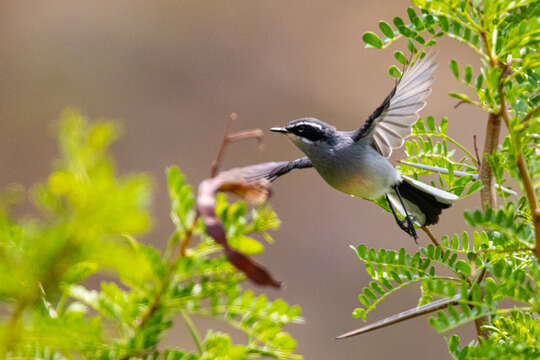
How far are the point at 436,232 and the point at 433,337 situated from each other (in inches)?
34.2

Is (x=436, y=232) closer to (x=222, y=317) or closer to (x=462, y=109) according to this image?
(x=462, y=109)

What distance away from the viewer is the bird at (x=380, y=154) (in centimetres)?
179

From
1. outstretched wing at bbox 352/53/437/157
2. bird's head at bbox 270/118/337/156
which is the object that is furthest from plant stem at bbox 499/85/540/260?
bird's head at bbox 270/118/337/156

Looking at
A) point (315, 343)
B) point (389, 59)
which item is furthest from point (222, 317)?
point (389, 59)

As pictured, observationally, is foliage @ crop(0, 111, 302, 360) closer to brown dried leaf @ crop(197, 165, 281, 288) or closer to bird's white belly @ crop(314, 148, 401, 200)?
brown dried leaf @ crop(197, 165, 281, 288)

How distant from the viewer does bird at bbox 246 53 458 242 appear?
1.79 m

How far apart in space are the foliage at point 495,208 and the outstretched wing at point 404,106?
1.78 feet

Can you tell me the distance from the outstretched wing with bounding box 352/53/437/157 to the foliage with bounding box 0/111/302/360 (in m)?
1.13

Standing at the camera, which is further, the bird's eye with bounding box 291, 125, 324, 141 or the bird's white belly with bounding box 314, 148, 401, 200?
the bird's eye with bounding box 291, 125, 324, 141

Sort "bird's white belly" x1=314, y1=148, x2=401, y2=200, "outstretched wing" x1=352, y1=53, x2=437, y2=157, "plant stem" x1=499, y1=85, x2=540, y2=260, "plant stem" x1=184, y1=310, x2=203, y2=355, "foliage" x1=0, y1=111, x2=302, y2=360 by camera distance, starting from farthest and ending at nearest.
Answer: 1. "bird's white belly" x1=314, y1=148, x2=401, y2=200
2. "outstretched wing" x1=352, y1=53, x2=437, y2=157
3. "plant stem" x1=499, y1=85, x2=540, y2=260
4. "plant stem" x1=184, y1=310, x2=203, y2=355
5. "foliage" x1=0, y1=111, x2=302, y2=360

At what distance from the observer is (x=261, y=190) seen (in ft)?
1.86

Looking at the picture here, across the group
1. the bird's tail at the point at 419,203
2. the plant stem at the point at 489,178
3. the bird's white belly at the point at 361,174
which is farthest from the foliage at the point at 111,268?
the bird's white belly at the point at 361,174

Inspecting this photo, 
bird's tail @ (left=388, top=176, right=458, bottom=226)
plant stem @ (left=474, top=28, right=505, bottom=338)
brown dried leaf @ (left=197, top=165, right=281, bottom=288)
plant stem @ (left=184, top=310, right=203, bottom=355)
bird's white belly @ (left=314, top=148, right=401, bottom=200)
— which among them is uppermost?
bird's white belly @ (left=314, top=148, right=401, bottom=200)

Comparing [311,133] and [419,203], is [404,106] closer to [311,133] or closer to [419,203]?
[419,203]
